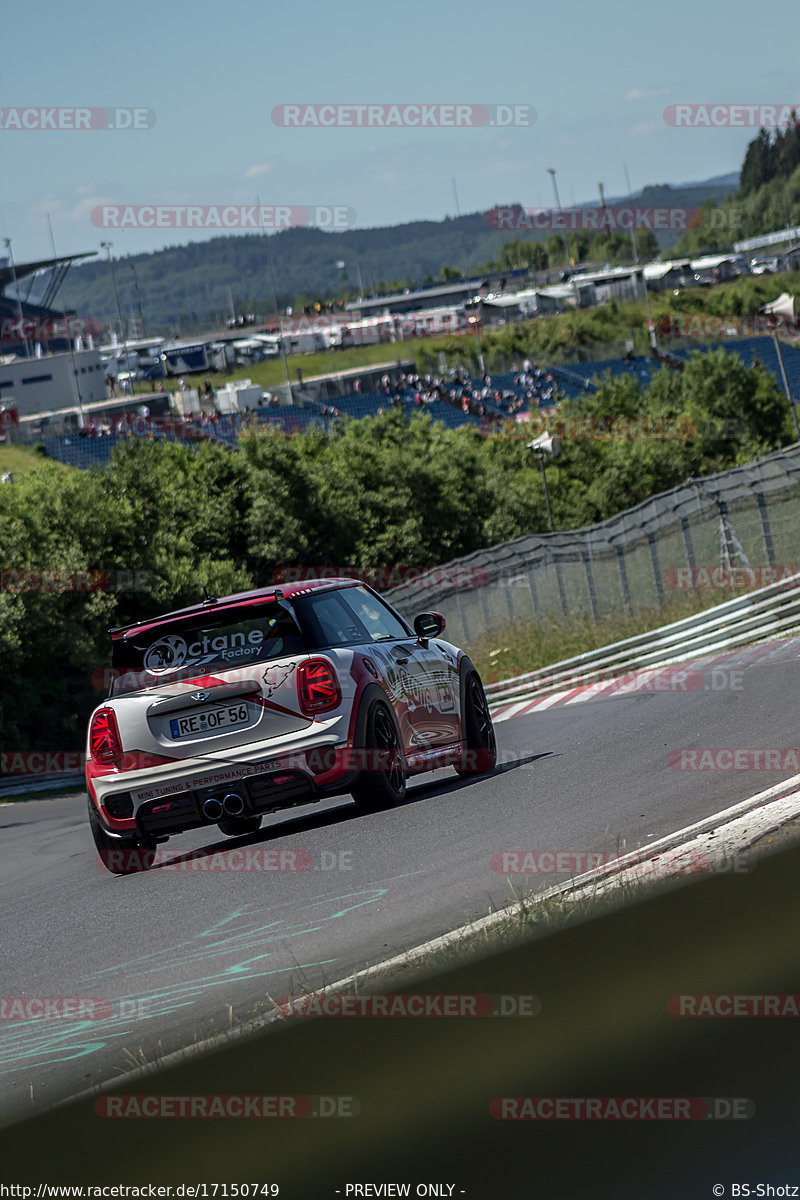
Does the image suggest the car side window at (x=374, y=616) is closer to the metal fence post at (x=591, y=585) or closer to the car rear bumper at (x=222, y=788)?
the car rear bumper at (x=222, y=788)

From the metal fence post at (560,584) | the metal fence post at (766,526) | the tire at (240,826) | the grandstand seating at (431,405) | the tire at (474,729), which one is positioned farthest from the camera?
the grandstand seating at (431,405)

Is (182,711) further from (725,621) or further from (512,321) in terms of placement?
(512,321)

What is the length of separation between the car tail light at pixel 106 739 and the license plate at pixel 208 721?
14.0 inches

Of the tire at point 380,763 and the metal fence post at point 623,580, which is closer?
the tire at point 380,763

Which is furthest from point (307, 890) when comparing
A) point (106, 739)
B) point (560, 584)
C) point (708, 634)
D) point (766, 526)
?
point (560, 584)

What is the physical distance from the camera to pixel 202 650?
27.1ft

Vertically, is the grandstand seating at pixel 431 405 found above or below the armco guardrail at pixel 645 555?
above

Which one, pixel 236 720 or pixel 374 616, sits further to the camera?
pixel 374 616

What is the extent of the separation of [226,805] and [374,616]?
185 cm

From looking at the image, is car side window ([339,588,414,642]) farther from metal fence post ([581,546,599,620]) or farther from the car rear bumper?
metal fence post ([581,546,599,620])

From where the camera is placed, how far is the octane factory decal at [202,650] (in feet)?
27.0

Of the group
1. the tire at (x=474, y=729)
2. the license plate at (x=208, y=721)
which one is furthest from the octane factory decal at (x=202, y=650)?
the tire at (x=474, y=729)

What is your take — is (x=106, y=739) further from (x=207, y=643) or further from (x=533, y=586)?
(x=533, y=586)

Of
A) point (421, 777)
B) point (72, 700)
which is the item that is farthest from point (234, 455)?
point (421, 777)
